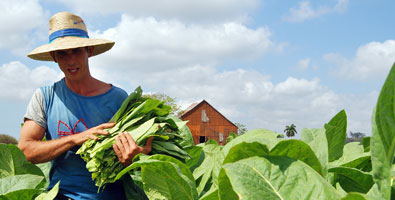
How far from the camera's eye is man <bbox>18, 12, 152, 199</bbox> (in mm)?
2357

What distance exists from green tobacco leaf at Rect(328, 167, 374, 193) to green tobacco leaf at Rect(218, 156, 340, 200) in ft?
1.21

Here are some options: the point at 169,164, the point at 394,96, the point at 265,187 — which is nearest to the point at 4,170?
the point at 169,164

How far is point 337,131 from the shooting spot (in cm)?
159

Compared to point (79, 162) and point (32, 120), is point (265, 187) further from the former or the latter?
point (32, 120)

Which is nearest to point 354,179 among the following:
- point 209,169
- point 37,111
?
point 209,169

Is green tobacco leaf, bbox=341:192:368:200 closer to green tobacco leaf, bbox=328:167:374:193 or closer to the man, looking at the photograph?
green tobacco leaf, bbox=328:167:374:193

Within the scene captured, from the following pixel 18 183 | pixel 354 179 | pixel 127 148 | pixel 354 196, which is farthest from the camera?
pixel 127 148

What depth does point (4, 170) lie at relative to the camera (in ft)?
6.68

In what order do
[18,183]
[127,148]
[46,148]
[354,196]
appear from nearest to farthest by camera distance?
[354,196], [18,183], [127,148], [46,148]

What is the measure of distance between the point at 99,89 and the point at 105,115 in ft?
0.85

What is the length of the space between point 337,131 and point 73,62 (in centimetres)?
179

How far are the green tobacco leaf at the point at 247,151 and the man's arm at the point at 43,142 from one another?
111 centimetres

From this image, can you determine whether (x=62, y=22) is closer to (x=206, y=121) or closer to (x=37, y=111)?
(x=37, y=111)

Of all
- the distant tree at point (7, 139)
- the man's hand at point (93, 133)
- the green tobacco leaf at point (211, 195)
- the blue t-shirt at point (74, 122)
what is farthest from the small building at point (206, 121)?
the green tobacco leaf at point (211, 195)
